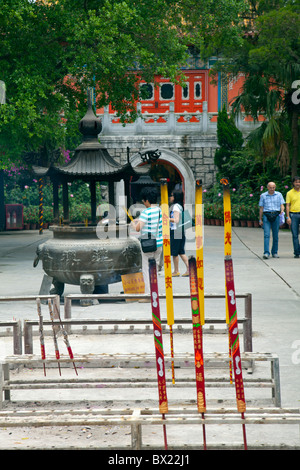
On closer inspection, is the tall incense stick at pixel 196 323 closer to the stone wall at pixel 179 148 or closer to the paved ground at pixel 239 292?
the paved ground at pixel 239 292

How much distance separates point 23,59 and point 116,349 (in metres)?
11.1

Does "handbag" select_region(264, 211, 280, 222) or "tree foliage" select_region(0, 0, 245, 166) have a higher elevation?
"tree foliage" select_region(0, 0, 245, 166)

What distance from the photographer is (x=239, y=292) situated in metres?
11.5

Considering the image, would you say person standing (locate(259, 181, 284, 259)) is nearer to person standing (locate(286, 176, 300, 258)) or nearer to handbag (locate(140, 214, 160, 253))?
person standing (locate(286, 176, 300, 258))

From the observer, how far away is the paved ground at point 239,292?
748cm

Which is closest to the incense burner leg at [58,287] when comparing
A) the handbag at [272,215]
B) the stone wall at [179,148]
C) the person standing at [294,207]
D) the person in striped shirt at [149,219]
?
the person in striped shirt at [149,219]

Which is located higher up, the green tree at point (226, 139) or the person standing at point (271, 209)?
the green tree at point (226, 139)

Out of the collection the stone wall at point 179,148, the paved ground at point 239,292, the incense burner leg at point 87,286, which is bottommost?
the paved ground at point 239,292

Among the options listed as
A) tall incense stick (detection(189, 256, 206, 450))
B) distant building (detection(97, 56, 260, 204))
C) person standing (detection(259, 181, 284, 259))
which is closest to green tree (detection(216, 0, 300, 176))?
distant building (detection(97, 56, 260, 204))

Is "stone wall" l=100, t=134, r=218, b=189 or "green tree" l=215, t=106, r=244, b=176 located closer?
"green tree" l=215, t=106, r=244, b=176

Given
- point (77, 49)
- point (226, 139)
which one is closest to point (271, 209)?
point (77, 49)

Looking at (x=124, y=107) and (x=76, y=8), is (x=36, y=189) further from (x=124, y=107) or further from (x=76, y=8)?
(x=76, y=8)

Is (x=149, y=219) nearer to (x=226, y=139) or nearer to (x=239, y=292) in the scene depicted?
(x=239, y=292)

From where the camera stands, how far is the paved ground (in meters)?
7.48
